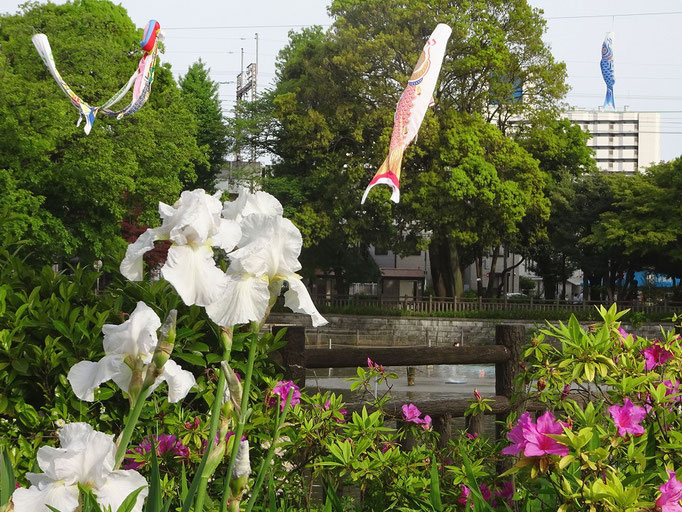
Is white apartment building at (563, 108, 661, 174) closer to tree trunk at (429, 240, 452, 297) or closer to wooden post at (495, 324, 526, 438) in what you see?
tree trunk at (429, 240, 452, 297)

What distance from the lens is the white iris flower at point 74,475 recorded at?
3.80ft

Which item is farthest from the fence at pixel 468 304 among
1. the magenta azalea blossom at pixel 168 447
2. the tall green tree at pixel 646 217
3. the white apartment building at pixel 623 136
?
the white apartment building at pixel 623 136

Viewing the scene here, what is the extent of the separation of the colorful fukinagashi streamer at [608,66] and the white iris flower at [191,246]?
3381 cm

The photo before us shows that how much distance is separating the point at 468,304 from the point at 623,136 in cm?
10103

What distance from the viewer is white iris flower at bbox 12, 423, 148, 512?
1158 millimetres

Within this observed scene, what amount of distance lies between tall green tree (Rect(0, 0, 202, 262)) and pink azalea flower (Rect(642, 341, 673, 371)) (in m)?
19.9

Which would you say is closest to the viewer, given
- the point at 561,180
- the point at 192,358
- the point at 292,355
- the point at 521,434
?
the point at 521,434

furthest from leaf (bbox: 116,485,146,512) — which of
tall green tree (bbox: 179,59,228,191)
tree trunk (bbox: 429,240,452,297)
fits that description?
tall green tree (bbox: 179,59,228,191)

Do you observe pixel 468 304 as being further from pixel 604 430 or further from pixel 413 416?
pixel 604 430

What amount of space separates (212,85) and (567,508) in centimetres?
4506

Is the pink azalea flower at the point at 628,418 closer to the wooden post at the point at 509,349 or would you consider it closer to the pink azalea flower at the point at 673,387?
the pink azalea flower at the point at 673,387

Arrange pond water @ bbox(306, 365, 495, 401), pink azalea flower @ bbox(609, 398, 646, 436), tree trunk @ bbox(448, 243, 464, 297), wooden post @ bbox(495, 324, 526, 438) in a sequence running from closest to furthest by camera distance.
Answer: pink azalea flower @ bbox(609, 398, 646, 436)
wooden post @ bbox(495, 324, 526, 438)
pond water @ bbox(306, 365, 495, 401)
tree trunk @ bbox(448, 243, 464, 297)

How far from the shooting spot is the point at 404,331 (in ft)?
111

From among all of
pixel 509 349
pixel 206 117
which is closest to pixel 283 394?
pixel 509 349
